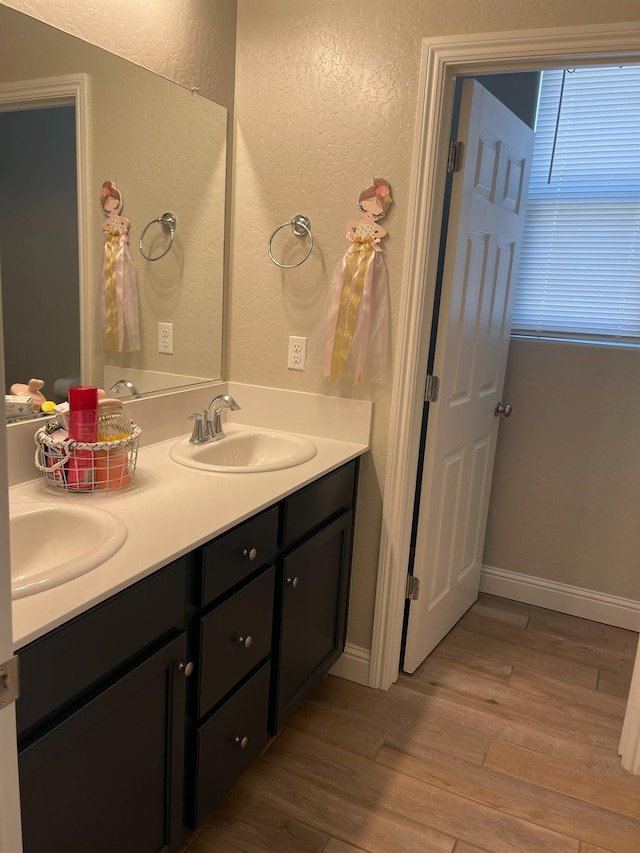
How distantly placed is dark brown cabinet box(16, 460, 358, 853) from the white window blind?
1.43 metres

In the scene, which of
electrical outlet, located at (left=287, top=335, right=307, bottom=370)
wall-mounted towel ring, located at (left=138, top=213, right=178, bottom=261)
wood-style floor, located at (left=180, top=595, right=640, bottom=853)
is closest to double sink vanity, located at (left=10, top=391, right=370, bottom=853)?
wood-style floor, located at (left=180, top=595, right=640, bottom=853)

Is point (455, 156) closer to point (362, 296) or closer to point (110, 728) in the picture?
point (362, 296)

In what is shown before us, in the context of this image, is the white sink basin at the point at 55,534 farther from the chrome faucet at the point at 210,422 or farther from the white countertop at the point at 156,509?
the chrome faucet at the point at 210,422

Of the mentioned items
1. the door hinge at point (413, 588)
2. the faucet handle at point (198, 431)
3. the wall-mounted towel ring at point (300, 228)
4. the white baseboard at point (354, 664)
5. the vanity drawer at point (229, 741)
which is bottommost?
the white baseboard at point (354, 664)

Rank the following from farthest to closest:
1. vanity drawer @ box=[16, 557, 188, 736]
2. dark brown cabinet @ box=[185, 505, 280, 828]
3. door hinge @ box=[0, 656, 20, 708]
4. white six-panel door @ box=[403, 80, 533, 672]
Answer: white six-panel door @ box=[403, 80, 533, 672]
dark brown cabinet @ box=[185, 505, 280, 828]
vanity drawer @ box=[16, 557, 188, 736]
door hinge @ box=[0, 656, 20, 708]

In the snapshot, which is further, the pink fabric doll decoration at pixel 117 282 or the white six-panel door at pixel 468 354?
the white six-panel door at pixel 468 354

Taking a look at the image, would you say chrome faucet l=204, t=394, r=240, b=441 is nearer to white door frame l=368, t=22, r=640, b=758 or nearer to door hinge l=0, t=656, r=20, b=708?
white door frame l=368, t=22, r=640, b=758

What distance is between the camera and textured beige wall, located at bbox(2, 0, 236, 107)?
157cm

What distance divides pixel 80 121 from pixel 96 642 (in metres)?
1.29

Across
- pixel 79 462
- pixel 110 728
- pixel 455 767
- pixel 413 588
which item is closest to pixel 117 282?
pixel 79 462

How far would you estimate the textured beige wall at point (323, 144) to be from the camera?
192 cm

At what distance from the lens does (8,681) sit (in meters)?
0.77

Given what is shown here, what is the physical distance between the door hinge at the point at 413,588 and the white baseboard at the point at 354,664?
246 millimetres

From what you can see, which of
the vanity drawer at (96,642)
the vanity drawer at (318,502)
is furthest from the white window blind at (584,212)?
the vanity drawer at (96,642)
